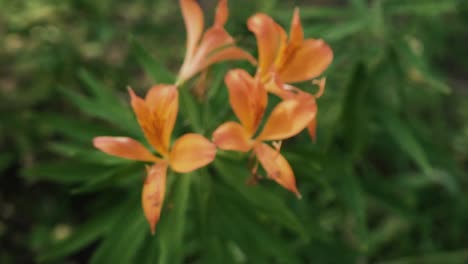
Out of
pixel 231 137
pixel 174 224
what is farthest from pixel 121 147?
pixel 174 224

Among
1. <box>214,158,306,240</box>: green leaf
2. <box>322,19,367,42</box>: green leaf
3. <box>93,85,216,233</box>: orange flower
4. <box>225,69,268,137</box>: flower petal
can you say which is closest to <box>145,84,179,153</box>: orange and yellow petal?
<box>93,85,216,233</box>: orange flower

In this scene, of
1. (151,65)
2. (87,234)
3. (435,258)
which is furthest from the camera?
(435,258)

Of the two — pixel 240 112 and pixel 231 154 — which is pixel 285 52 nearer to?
pixel 240 112

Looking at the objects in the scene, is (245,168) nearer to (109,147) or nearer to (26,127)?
(109,147)

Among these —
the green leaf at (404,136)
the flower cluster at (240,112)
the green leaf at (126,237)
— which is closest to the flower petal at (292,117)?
the flower cluster at (240,112)

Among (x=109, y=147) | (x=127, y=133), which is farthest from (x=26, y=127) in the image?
(x=109, y=147)

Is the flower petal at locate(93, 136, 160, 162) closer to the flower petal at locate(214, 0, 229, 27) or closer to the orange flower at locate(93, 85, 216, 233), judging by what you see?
the orange flower at locate(93, 85, 216, 233)

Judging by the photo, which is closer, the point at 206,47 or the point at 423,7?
the point at 206,47
